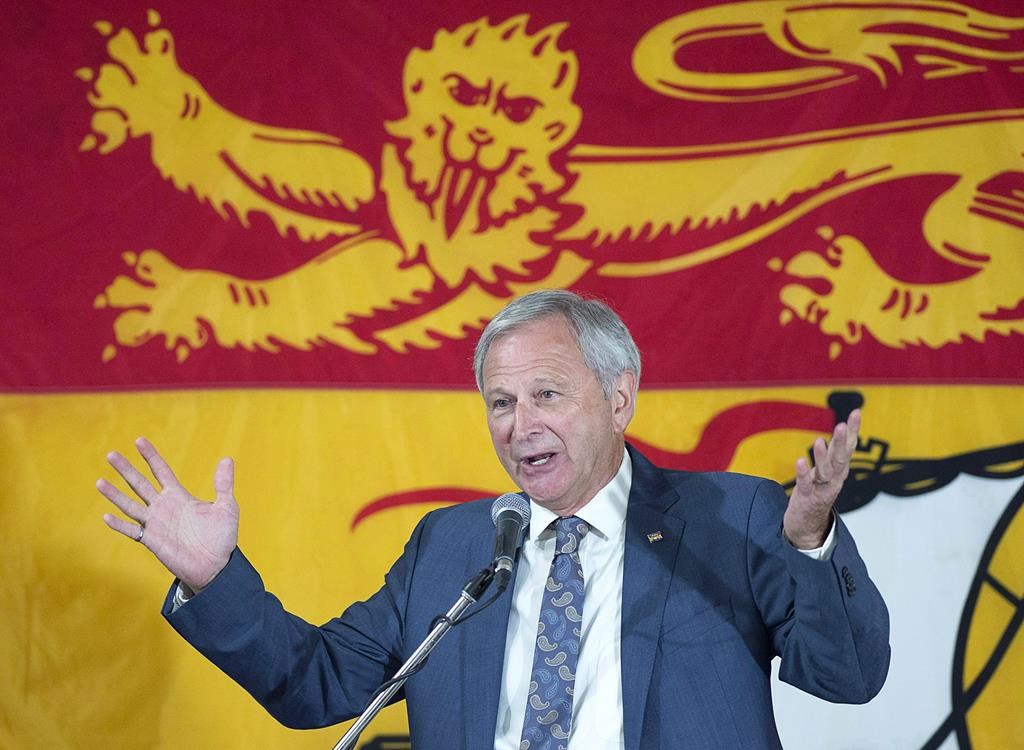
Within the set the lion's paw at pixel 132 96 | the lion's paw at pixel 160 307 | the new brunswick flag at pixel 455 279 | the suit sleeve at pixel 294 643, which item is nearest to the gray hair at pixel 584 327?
the suit sleeve at pixel 294 643

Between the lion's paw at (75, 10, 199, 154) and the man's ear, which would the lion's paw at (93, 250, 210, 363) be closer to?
the lion's paw at (75, 10, 199, 154)

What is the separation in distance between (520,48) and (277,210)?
817 mm

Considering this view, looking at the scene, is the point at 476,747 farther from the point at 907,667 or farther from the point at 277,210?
the point at 277,210

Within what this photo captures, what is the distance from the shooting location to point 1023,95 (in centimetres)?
308

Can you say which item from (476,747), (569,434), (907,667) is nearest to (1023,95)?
(907,667)

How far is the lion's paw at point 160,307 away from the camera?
3.20 metres

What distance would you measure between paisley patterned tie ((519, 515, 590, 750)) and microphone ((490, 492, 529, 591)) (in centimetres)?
22

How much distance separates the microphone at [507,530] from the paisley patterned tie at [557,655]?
0.22 metres

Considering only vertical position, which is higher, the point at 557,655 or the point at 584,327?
the point at 584,327

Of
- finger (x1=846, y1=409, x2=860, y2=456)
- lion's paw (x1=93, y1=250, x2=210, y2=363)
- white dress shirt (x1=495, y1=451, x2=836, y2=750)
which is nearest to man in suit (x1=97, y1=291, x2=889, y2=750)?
white dress shirt (x1=495, y1=451, x2=836, y2=750)

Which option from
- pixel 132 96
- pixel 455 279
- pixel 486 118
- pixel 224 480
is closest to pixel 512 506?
pixel 224 480

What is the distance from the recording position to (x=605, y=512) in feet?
6.86

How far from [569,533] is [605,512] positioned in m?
0.08

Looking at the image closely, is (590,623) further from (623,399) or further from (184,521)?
(184,521)
